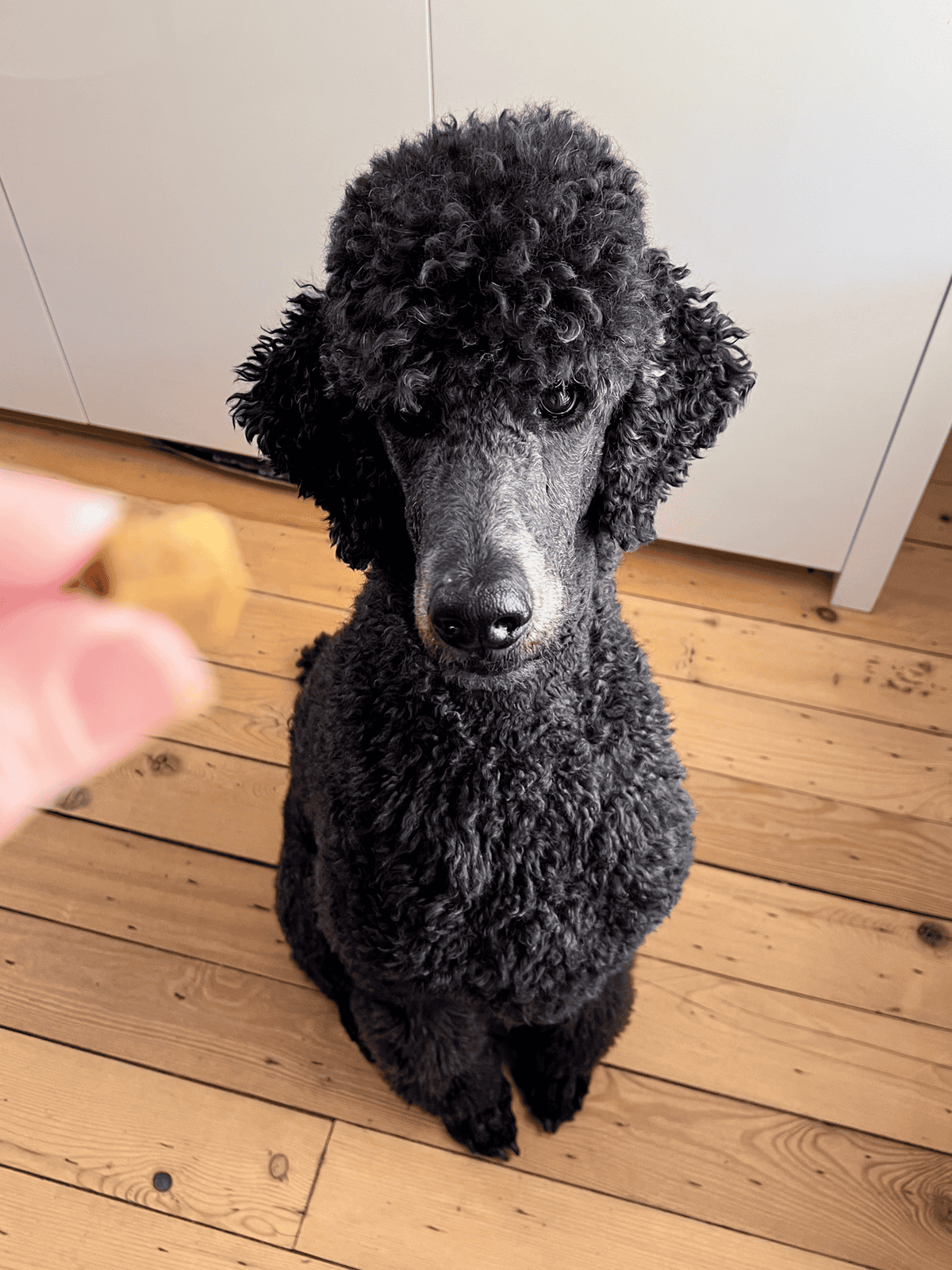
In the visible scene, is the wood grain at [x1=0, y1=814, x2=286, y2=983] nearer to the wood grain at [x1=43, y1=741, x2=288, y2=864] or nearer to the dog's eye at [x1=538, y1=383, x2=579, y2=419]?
the wood grain at [x1=43, y1=741, x2=288, y2=864]

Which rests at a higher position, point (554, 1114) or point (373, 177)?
point (373, 177)

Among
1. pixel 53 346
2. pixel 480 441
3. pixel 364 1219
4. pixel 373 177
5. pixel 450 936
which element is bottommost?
pixel 364 1219

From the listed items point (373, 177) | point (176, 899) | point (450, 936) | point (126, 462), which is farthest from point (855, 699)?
point (126, 462)

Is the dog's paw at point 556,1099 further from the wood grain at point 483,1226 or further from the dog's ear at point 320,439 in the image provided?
the dog's ear at point 320,439

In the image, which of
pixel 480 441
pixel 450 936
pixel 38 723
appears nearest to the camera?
pixel 480 441

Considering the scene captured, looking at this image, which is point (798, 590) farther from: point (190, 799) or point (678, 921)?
point (190, 799)

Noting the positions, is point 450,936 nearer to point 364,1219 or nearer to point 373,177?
point 364,1219

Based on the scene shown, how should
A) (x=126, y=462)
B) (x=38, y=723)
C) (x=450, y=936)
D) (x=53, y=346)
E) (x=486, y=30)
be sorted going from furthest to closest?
(x=126, y=462) < (x=53, y=346) < (x=38, y=723) < (x=486, y=30) < (x=450, y=936)

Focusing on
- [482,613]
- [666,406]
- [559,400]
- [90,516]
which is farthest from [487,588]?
[90,516]
